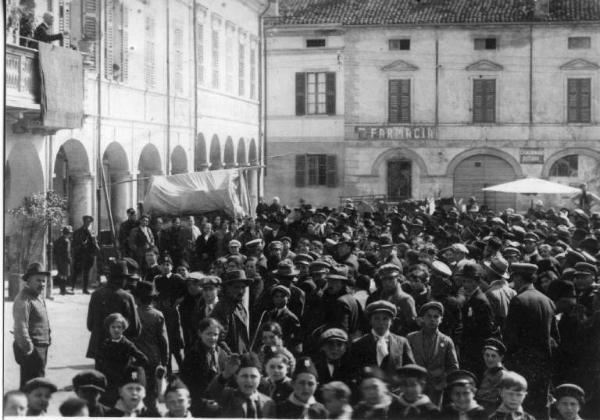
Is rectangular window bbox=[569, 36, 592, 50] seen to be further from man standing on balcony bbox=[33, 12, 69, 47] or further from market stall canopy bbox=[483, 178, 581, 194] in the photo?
man standing on balcony bbox=[33, 12, 69, 47]

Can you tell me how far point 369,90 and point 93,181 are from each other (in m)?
16.7

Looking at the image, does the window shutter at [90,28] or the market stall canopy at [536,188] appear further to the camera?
the market stall canopy at [536,188]

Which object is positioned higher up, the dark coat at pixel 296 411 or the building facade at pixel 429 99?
the building facade at pixel 429 99

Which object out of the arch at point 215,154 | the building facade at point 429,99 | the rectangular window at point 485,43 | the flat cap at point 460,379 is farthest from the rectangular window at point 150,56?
the flat cap at point 460,379

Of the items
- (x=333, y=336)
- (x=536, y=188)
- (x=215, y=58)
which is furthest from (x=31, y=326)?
(x=215, y=58)

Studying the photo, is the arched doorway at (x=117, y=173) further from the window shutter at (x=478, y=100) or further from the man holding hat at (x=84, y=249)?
the window shutter at (x=478, y=100)

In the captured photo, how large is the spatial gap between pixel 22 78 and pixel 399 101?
67.2 ft

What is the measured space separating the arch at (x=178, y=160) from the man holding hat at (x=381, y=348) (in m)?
17.5

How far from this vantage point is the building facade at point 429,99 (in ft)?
111

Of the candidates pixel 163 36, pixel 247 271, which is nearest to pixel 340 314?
pixel 247 271

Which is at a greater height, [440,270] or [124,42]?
[124,42]

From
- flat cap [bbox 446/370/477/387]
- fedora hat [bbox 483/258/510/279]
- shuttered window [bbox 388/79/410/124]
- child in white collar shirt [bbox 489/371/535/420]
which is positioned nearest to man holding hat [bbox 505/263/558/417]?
fedora hat [bbox 483/258/510/279]

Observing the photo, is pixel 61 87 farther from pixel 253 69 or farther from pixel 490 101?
pixel 490 101

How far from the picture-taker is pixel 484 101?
35.2 m
